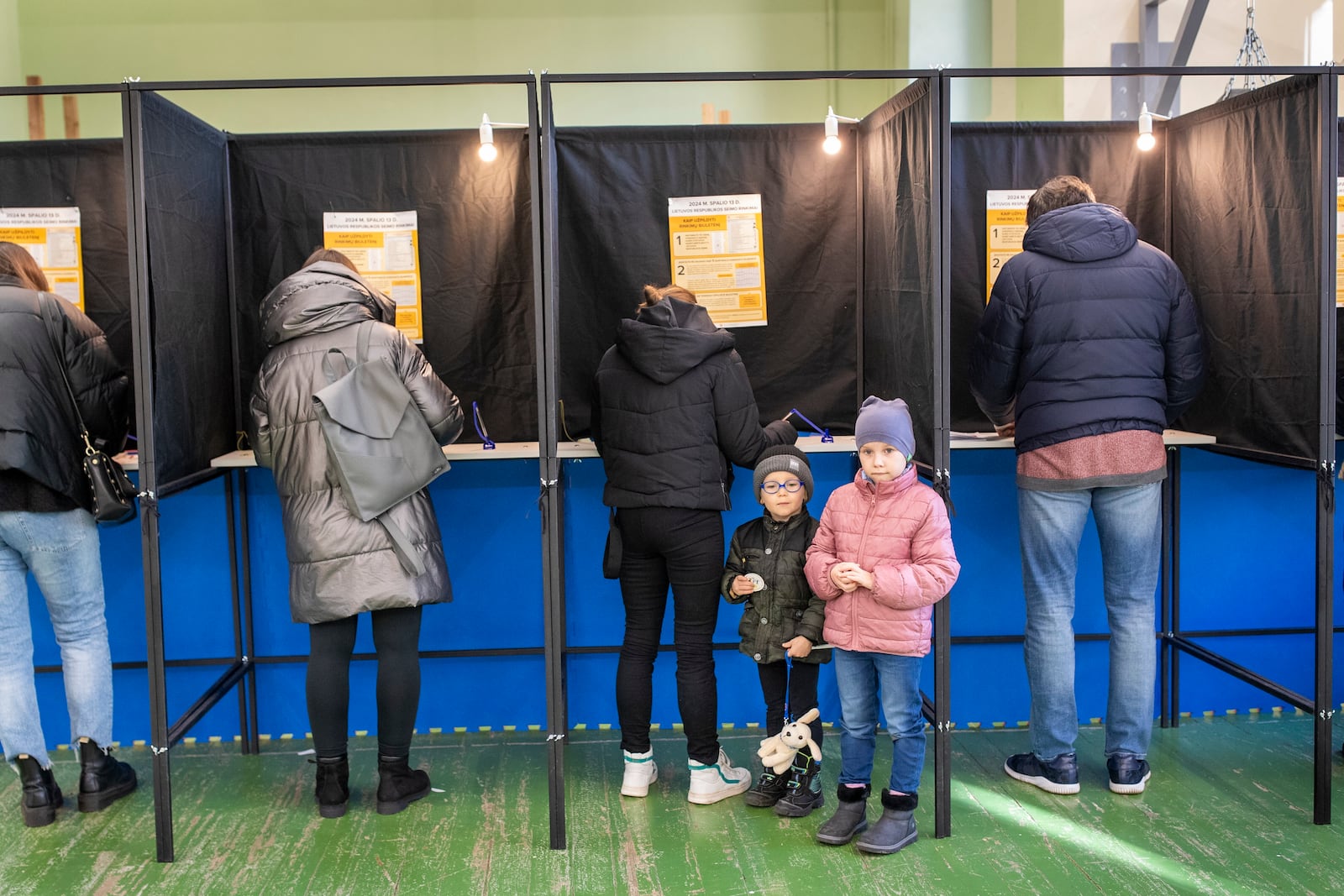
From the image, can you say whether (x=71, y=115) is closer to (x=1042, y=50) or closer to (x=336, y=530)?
(x=336, y=530)

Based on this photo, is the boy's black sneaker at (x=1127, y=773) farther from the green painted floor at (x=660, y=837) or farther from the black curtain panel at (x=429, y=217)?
the black curtain panel at (x=429, y=217)

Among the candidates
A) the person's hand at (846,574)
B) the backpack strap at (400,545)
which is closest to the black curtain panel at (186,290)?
the backpack strap at (400,545)

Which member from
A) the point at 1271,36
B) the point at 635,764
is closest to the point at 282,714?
the point at 635,764

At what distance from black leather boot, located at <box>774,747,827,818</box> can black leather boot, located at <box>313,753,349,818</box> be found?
1225mm

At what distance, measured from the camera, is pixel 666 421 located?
313cm

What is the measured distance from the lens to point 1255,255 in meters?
3.35

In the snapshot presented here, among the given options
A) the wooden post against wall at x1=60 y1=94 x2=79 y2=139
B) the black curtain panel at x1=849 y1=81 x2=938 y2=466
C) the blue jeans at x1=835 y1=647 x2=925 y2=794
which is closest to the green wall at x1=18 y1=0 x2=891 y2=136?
the wooden post against wall at x1=60 y1=94 x2=79 y2=139

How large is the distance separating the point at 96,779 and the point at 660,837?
5.38 feet

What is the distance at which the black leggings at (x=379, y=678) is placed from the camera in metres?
3.17

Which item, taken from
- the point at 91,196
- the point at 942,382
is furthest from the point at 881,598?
the point at 91,196

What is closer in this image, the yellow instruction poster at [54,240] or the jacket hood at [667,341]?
the jacket hood at [667,341]

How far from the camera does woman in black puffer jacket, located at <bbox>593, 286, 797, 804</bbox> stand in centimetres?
313

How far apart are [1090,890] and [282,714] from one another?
8.40ft

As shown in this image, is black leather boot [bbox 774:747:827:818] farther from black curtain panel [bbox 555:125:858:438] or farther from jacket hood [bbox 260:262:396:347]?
jacket hood [bbox 260:262:396:347]
